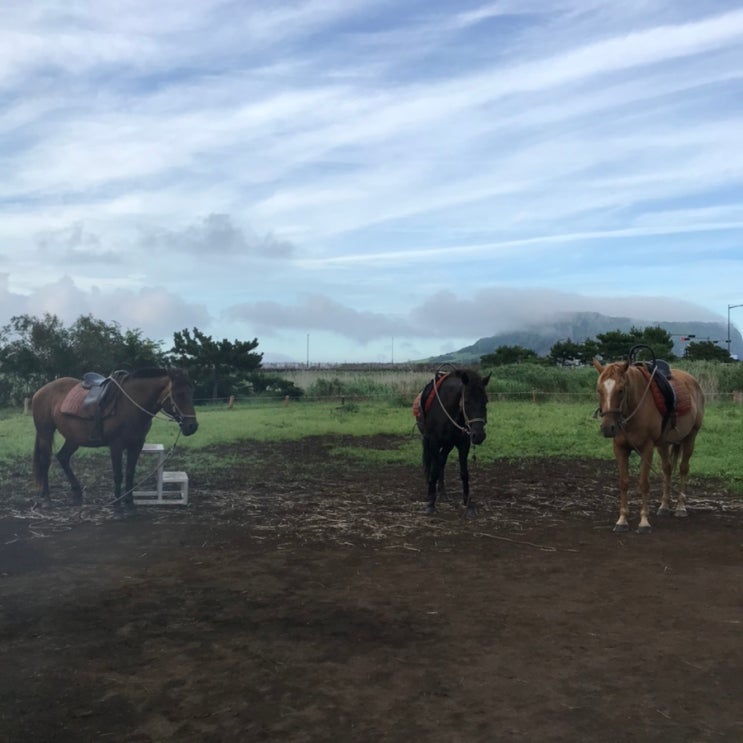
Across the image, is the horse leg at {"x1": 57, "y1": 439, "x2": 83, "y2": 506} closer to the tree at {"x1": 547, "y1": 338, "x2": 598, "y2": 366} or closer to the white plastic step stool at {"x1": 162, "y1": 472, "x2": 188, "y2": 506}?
the white plastic step stool at {"x1": 162, "y1": 472, "x2": 188, "y2": 506}

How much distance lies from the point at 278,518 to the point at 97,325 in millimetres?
19867

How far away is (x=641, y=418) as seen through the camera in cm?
736

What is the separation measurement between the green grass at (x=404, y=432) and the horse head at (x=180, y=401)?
413 centimetres

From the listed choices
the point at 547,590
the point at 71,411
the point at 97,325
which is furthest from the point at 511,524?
the point at 97,325

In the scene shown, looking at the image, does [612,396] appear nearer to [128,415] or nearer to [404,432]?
[128,415]

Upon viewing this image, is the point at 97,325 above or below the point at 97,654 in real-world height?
above

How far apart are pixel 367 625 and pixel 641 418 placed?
13.8 feet

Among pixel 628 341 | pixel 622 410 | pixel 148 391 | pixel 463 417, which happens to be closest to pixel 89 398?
pixel 148 391

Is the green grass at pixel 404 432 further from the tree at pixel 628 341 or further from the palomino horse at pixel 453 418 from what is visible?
the tree at pixel 628 341

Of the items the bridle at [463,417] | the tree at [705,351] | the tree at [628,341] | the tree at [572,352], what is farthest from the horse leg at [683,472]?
the tree at [705,351]

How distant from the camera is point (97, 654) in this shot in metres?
3.99

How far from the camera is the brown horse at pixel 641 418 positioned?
708cm

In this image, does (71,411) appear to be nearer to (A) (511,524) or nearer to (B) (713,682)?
(A) (511,524)

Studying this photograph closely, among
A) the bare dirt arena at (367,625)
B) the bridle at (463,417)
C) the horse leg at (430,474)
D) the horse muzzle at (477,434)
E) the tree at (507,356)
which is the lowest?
the bare dirt arena at (367,625)
